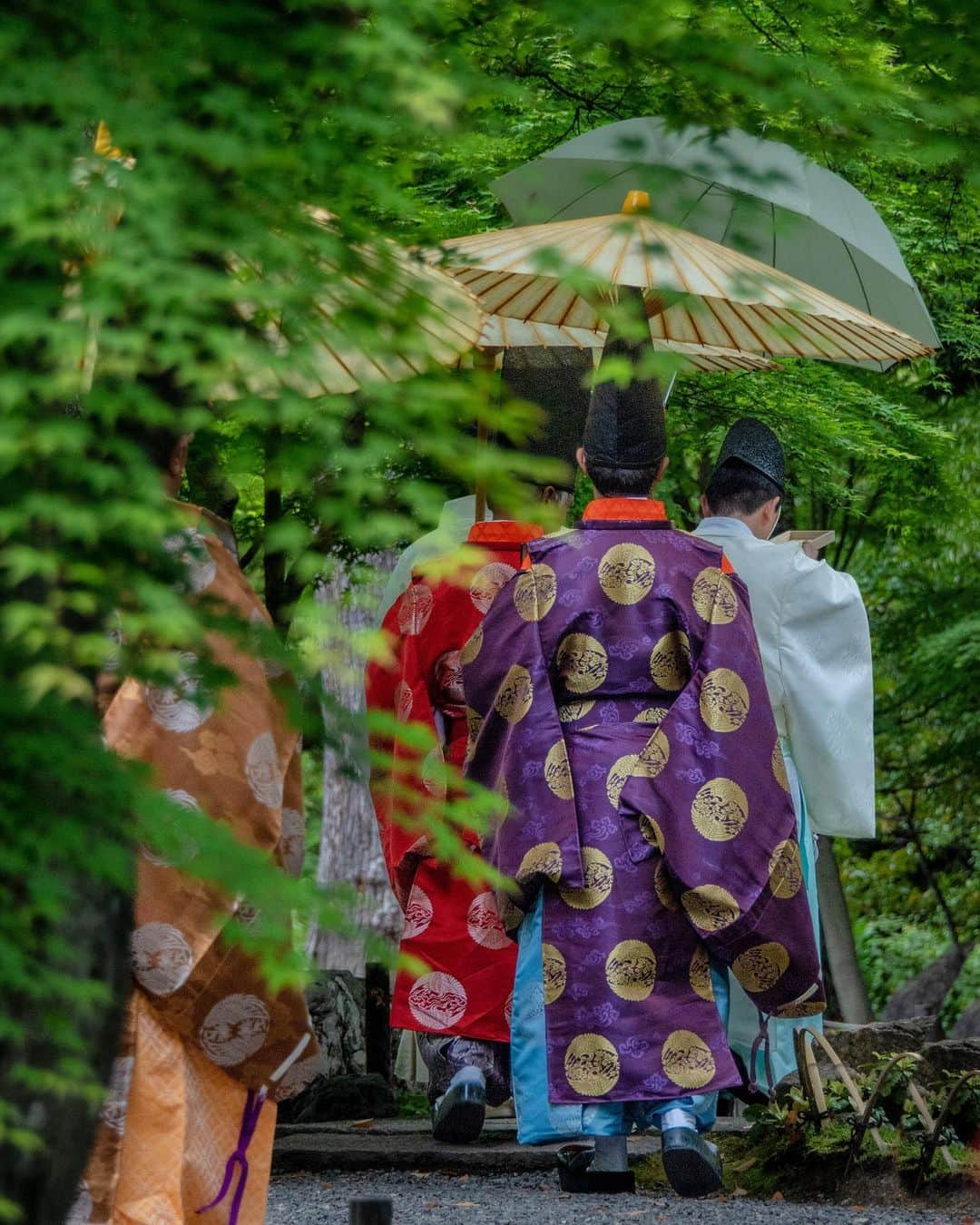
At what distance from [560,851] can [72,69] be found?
3.13 m

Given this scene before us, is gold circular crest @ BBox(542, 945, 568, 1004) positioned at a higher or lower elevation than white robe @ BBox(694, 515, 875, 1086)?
lower

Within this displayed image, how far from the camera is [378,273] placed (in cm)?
202

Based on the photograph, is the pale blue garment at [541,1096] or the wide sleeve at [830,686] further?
the wide sleeve at [830,686]

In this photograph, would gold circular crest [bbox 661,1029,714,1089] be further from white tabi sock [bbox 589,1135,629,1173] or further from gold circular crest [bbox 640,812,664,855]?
gold circular crest [bbox 640,812,664,855]

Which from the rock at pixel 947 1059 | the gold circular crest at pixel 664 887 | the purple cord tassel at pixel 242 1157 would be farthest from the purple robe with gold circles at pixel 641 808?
the rock at pixel 947 1059

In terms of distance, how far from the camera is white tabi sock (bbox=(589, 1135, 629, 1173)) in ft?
15.4

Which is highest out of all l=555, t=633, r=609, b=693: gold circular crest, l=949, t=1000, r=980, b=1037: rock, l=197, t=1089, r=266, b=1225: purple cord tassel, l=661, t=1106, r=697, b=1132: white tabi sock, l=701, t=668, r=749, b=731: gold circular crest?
l=949, t=1000, r=980, b=1037: rock

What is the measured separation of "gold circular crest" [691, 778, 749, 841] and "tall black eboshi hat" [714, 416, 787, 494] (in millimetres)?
1478

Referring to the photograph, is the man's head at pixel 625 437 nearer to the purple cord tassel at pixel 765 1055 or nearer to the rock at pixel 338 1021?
the purple cord tassel at pixel 765 1055

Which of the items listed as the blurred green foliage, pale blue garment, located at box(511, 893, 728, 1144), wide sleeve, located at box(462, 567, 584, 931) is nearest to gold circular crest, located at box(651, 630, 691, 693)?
wide sleeve, located at box(462, 567, 584, 931)

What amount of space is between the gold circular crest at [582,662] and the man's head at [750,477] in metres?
1.30

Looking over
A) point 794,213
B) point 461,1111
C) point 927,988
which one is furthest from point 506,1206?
point 927,988

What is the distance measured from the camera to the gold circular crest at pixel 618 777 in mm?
4695

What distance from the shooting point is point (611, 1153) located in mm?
4711
